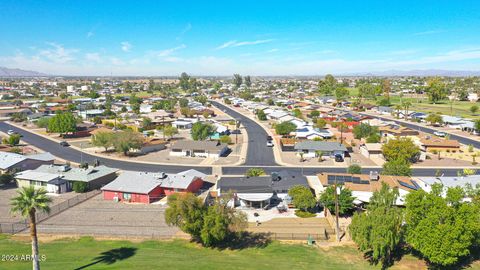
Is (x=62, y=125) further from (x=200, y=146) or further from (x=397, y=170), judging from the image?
(x=397, y=170)

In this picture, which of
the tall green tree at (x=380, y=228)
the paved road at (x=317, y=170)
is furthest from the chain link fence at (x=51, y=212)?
the tall green tree at (x=380, y=228)

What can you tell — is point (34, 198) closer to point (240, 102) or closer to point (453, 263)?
point (453, 263)

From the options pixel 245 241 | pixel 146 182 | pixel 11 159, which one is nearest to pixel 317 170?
pixel 146 182

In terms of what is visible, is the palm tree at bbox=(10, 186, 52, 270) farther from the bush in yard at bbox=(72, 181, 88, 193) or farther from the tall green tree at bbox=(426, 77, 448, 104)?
the tall green tree at bbox=(426, 77, 448, 104)

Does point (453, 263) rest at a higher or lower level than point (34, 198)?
lower

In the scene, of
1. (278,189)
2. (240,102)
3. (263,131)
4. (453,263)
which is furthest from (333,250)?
(240,102)

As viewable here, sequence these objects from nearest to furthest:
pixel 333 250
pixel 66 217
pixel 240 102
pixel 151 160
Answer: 1. pixel 333 250
2. pixel 66 217
3. pixel 151 160
4. pixel 240 102

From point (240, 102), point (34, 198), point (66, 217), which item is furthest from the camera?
point (240, 102)

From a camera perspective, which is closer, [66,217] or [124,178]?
[66,217]
